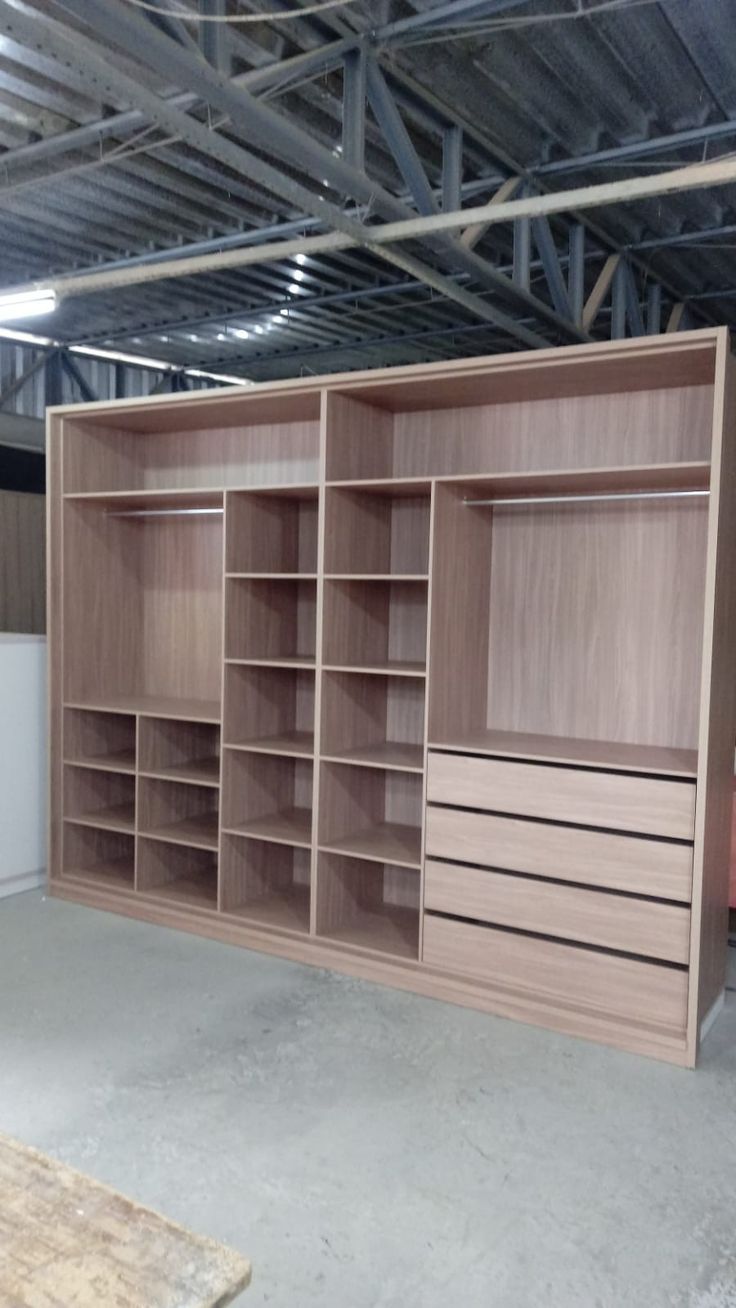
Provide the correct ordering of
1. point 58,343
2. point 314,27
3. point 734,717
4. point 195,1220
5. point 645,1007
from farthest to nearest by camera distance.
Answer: point 58,343 < point 734,717 < point 645,1007 < point 314,27 < point 195,1220

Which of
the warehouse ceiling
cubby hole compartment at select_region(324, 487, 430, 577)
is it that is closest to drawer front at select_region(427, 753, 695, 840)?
cubby hole compartment at select_region(324, 487, 430, 577)

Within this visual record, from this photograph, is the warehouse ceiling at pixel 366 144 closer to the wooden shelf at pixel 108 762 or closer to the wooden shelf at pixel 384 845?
the wooden shelf at pixel 108 762

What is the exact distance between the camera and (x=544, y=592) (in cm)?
378

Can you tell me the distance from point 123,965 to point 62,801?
1.07 m

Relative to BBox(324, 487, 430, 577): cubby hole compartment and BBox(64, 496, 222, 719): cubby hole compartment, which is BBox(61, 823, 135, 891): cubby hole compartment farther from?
BBox(324, 487, 430, 577): cubby hole compartment

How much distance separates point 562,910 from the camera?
3273 mm

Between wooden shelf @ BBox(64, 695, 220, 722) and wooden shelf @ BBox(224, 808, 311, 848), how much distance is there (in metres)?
0.48

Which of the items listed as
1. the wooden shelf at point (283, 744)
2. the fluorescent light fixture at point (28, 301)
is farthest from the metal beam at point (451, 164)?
the wooden shelf at point (283, 744)

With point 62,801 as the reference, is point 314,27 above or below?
above

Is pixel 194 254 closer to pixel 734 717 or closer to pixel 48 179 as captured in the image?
pixel 48 179

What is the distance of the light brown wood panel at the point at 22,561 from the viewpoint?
6.88m

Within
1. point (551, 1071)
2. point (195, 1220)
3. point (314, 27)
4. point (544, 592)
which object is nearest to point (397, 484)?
point (544, 592)

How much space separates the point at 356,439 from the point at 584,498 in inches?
39.3

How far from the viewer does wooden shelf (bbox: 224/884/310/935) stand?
393cm
